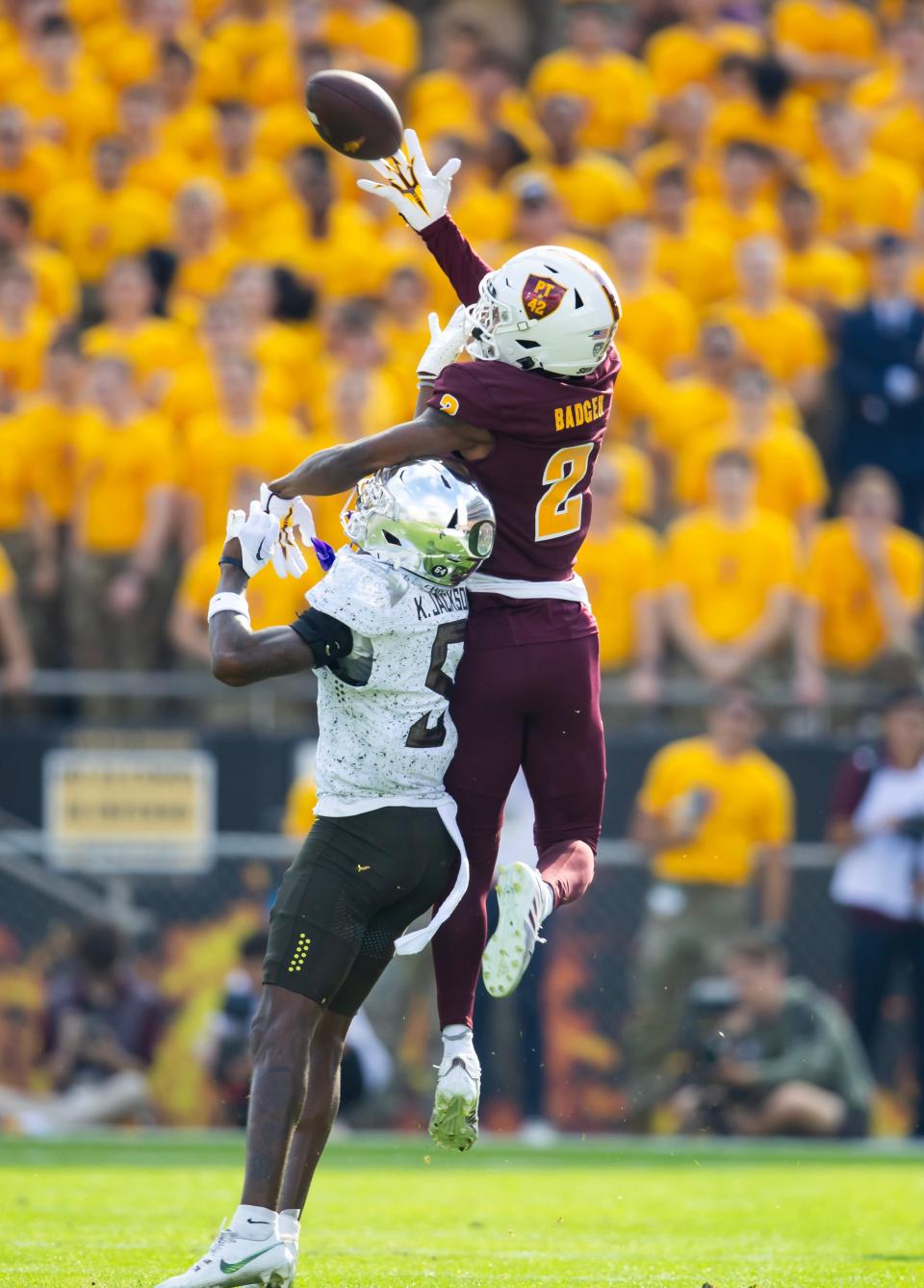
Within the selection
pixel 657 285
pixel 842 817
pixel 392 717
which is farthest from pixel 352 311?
pixel 392 717

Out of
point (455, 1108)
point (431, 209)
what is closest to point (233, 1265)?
point (455, 1108)

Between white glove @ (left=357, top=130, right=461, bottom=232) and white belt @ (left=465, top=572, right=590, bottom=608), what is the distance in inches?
42.6

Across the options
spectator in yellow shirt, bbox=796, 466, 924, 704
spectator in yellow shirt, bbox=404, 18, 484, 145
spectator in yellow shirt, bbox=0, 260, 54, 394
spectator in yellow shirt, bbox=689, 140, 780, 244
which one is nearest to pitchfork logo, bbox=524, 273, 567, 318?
spectator in yellow shirt, bbox=796, 466, 924, 704

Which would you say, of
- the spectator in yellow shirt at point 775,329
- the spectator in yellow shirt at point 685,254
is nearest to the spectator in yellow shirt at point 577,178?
the spectator in yellow shirt at point 685,254

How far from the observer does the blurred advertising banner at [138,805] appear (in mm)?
10570

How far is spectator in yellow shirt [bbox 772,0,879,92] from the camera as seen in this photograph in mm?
14672

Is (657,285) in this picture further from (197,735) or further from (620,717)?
(197,735)

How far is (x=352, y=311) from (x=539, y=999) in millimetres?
3637

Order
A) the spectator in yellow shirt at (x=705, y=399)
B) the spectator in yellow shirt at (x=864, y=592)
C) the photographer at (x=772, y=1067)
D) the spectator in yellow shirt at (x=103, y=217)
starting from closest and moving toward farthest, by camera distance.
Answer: the photographer at (x=772, y=1067)
the spectator in yellow shirt at (x=864, y=592)
the spectator in yellow shirt at (x=705, y=399)
the spectator in yellow shirt at (x=103, y=217)

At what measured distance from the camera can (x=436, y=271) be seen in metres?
13.2

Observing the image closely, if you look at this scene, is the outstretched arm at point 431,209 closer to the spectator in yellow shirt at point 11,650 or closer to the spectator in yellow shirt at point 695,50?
the spectator in yellow shirt at point 11,650

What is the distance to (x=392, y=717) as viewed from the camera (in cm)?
537

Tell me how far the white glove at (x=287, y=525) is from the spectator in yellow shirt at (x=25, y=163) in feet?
28.5

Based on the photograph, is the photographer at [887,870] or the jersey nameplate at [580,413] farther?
the photographer at [887,870]
